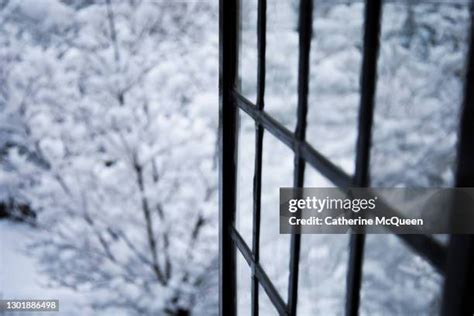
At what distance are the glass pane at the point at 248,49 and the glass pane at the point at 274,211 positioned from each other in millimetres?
155

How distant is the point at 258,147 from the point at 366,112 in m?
0.48

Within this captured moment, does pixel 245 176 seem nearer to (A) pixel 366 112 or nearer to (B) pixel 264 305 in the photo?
(B) pixel 264 305

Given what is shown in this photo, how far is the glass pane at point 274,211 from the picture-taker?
81 centimetres

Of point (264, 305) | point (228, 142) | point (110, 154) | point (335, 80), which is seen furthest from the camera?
point (110, 154)

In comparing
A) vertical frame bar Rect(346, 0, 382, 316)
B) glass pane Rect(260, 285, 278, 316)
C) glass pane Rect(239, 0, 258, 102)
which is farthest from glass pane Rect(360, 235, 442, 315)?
glass pane Rect(239, 0, 258, 102)

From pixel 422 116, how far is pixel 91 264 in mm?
2891

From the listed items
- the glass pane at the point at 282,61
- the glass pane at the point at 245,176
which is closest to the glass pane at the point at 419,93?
the glass pane at the point at 282,61

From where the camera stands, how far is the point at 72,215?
302 cm

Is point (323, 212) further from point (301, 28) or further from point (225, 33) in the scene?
point (225, 33)

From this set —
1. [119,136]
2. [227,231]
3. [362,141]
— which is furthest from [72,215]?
[362,141]

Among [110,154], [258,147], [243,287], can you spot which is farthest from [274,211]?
[110,154]

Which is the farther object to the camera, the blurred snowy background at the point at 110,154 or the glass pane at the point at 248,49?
the blurred snowy background at the point at 110,154

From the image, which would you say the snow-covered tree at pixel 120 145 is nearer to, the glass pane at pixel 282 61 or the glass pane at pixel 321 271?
the glass pane at pixel 282 61

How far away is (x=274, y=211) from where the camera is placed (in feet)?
3.01
